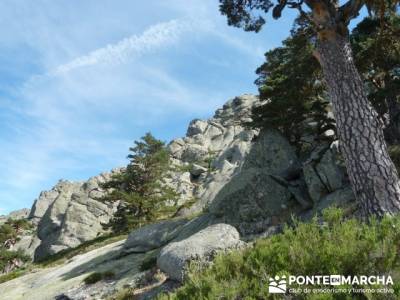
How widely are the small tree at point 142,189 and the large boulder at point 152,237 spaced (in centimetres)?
1413

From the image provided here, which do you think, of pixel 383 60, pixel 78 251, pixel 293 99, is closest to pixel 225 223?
pixel 293 99

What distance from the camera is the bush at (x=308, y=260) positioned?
449cm

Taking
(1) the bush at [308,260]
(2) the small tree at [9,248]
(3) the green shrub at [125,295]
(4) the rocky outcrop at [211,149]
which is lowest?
(3) the green shrub at [125,295]

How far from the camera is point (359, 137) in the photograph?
9.56 metres

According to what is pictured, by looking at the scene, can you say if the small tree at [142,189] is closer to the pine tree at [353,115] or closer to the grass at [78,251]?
the grass at [78,251]

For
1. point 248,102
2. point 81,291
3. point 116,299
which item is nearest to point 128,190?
point 81,291

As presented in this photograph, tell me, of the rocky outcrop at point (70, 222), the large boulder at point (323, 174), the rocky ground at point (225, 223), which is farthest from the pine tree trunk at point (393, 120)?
the rocky outcrop at point (70, 222)

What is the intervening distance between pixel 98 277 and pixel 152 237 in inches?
179

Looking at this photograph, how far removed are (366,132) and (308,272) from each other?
238 inches

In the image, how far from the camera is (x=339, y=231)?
5.37m

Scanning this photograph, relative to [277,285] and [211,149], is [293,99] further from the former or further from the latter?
[211,149]

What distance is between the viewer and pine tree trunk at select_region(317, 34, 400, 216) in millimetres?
8969

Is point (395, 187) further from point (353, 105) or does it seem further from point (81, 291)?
point (81, 291)

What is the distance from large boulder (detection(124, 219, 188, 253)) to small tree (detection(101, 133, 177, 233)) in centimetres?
1413
